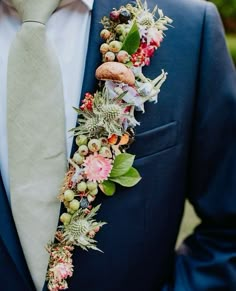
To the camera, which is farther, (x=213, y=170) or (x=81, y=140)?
(x=213, y=170)

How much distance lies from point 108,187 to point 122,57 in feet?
1.08

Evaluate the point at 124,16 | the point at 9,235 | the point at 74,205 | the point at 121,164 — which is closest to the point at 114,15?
the point at 124,16

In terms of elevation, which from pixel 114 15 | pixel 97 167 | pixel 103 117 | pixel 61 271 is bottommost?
pixel 61 271

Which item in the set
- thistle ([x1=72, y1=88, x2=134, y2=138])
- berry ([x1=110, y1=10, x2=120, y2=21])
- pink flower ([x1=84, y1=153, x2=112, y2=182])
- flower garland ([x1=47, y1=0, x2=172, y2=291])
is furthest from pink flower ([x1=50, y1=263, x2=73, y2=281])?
berry ([x1=110, y1=10, x2=120, y2=21])

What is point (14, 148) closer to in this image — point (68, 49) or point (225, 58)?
point (68, 49)

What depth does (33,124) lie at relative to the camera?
60.7 inches

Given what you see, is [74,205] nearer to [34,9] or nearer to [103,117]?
[103,117]

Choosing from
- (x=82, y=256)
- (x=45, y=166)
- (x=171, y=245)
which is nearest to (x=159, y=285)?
(x=171, y=245)

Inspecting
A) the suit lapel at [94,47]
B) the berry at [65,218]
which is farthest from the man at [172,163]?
the berry at [65,218]

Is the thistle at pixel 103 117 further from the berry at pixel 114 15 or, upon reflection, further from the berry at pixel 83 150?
the berry at pixel 114 15

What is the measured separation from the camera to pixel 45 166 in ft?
5.09

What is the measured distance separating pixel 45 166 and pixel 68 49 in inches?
12.0

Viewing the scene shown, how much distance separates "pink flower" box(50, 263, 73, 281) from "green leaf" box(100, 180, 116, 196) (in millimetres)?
202

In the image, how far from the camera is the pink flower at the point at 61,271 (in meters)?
1.53
